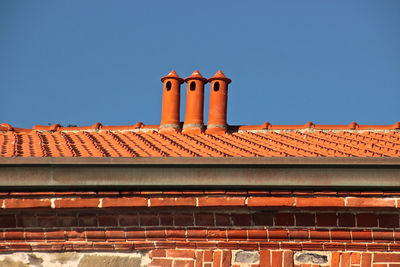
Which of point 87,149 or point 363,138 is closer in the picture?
point 87,149

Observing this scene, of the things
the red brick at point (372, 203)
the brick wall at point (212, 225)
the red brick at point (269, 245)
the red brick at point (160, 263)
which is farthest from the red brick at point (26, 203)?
the red brick at point (372, 203)

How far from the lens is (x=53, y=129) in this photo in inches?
385

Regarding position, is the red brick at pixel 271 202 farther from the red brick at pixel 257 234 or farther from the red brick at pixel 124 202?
the red brick at pixel 124 202

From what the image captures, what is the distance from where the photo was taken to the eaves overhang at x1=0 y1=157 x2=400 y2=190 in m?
5.21

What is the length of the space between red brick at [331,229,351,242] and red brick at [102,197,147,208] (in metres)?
1.72

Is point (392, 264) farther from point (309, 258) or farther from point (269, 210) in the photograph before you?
point (269, 210)

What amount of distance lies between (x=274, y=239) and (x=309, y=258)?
1.18 ft

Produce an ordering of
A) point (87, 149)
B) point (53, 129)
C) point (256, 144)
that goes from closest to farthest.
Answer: point (87, 149) < point (256, 144) < point (53, 129)

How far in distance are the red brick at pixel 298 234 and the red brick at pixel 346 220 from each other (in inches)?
12.6

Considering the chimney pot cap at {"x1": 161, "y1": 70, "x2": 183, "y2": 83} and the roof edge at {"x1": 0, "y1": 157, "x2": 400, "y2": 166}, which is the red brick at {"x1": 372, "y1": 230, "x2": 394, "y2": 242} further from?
the chimney pot cap at {"x1": 161, "y1": 70, "x2": 183, "y2": 83}

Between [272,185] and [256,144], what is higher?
[256,144]

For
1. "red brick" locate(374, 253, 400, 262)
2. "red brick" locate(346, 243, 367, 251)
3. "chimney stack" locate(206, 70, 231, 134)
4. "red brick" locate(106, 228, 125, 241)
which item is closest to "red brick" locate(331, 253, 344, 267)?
"red brick" locate(346, 243, 367, 251)

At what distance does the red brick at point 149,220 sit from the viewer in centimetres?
570

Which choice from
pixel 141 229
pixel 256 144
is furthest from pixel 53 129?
pixel 141 229
